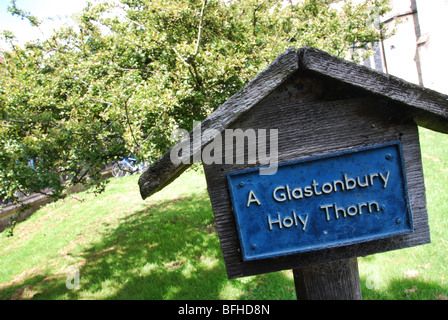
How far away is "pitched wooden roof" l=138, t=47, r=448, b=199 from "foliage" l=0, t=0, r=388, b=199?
2.57 metres

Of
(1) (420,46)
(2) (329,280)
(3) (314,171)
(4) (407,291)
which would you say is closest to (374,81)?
(3) (314,171)

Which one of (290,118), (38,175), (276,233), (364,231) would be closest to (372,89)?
(290,118)

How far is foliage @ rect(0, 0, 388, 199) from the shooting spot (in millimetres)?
3832

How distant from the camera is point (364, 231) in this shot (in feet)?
5.16

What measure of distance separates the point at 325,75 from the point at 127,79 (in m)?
3.48

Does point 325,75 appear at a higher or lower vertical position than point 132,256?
higher

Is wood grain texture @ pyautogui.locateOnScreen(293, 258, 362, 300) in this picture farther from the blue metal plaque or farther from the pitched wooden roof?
the pitched wooden roof

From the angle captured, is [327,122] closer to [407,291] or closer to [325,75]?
[325,75]

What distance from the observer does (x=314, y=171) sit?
155 cm

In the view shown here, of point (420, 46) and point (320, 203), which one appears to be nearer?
point (320, 203)

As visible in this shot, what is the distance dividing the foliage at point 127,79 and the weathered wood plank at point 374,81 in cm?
273

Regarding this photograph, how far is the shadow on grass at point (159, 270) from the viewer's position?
157 inches

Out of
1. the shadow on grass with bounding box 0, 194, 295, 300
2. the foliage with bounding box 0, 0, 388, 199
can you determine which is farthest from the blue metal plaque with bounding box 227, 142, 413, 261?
the foliage with bounding box 0, 0, 388, 199

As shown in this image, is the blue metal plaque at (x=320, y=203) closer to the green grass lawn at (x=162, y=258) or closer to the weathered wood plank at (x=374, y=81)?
the weathered wood plank at (x=374, y=81)
